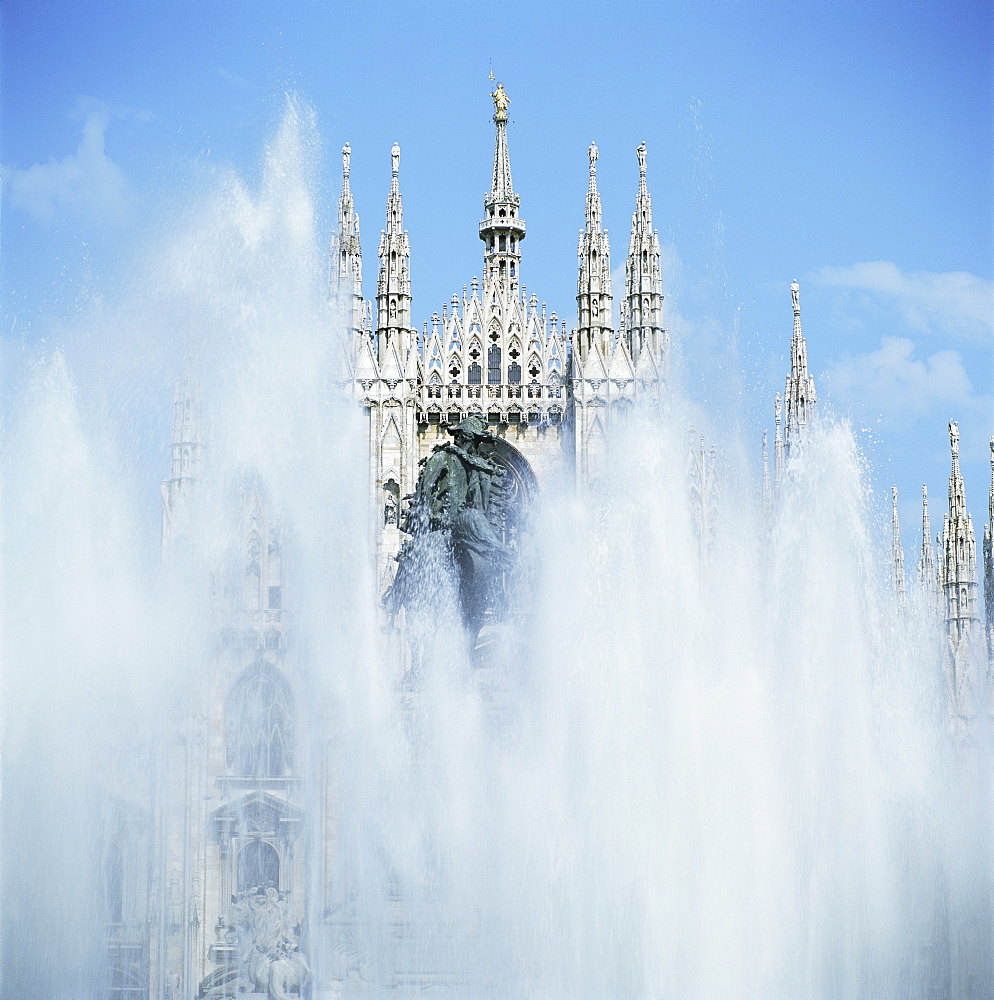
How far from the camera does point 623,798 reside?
23.6 metres

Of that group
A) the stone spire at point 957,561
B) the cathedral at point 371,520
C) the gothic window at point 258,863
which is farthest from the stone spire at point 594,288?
the gothic window at point 258,863

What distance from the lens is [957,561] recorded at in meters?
39.9

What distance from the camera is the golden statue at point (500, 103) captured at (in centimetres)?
5644

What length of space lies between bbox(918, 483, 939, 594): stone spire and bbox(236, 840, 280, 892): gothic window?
60.1ft

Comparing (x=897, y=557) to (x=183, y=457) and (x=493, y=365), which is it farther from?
(x=183, y=457)

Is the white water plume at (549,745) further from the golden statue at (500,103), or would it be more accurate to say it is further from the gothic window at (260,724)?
the golden statue at (500,103)

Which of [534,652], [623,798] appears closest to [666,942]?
[623,798]

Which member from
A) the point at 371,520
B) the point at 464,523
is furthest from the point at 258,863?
the point at 464,523

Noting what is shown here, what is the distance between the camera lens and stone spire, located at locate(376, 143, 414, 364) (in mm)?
46250

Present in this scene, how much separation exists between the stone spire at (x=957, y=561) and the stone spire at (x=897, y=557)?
291cm

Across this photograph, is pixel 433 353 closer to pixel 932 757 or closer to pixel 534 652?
pixel 932 757

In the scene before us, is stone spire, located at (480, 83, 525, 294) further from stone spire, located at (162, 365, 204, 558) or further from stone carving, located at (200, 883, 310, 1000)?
stone carving, located at (200, 883, 310, 1000)

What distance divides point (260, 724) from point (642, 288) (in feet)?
54.2

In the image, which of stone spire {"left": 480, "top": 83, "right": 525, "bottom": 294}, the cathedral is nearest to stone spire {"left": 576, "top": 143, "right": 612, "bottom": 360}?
the cathedral
